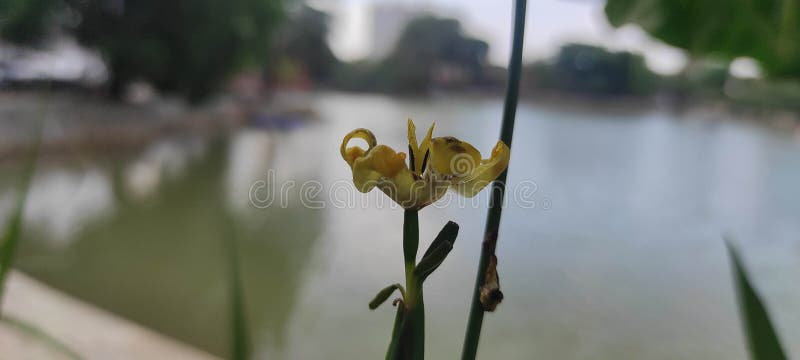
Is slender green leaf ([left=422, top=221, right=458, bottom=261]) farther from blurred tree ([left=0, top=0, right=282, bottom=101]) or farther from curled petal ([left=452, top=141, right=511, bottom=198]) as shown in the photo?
blurred tree ([left=0, top=0, right=282, bottom=101])

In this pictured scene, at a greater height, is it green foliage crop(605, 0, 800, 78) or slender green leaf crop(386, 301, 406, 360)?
green foliage crop(605, 0, 800, 78)

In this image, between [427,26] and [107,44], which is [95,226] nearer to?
[107,44]

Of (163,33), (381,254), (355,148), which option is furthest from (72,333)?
(163,33)

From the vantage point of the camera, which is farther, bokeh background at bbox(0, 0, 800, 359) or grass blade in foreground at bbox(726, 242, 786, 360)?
bokeh background at bbox(0, 0, 800, 359)

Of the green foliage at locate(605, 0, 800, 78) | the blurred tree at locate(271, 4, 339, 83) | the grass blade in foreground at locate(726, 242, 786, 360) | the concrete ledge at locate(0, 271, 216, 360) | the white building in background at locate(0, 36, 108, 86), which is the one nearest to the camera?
the grass blade in foreground at locate(726, 242, 786, 360)

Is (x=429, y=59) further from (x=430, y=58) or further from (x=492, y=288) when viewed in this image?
(x=492, y=288)

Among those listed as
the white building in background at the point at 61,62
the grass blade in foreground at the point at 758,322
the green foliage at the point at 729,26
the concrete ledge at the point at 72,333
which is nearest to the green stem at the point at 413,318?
the grass blade in foreground at the point at 758,322

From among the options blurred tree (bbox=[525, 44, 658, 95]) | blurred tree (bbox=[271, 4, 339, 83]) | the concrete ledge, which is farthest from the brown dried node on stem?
blurred tree (bbox=[271, 4, 339, 83])
